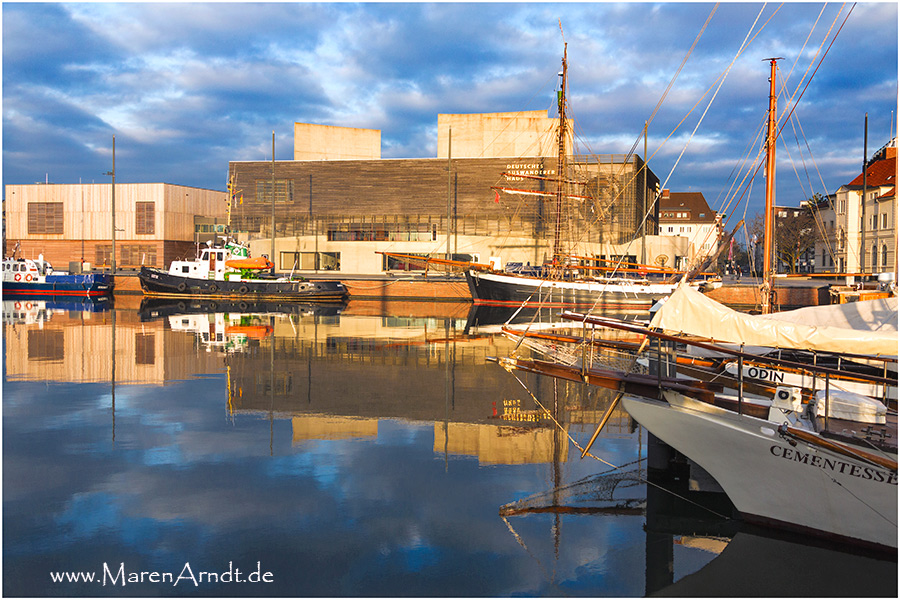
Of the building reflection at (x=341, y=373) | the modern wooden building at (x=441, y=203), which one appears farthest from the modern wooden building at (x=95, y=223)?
the building reflection at (x=341, y=373)

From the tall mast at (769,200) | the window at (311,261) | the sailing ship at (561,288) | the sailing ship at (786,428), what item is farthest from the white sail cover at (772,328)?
the window at (311,261)

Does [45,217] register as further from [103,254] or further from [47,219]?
[103,254]

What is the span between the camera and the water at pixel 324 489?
779 cm

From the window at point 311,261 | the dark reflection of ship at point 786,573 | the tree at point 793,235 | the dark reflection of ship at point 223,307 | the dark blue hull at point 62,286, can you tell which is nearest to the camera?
the dark reflection of ship at point 786,573

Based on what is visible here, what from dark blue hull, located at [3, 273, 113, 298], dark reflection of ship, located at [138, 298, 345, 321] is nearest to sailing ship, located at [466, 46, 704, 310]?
dark reflection of ship, located at [138, 298, 345, 321]

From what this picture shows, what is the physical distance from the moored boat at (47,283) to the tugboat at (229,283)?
19.9 ft

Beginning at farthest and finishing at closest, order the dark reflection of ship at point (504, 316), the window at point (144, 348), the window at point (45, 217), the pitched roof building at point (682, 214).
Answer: the pitched roof building at point (682, 214)
the window at point (45, 217)
the dark reflection of ship at point (504, 316)
the window at point (144, 348)

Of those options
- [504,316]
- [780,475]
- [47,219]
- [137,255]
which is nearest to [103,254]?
[137,255]

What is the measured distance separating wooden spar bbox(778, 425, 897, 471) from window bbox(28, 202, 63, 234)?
258 ft

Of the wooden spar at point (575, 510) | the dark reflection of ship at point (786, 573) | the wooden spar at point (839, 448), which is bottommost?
the dark reflection of ship at point (786, 573)

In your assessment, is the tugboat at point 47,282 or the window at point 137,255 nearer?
the tugboat at point 47,282

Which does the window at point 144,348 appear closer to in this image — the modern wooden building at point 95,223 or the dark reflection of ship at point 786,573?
the dark reflection of ship at point 786,573

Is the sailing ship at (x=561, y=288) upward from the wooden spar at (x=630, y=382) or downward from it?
upward

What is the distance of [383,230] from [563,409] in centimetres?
5274
